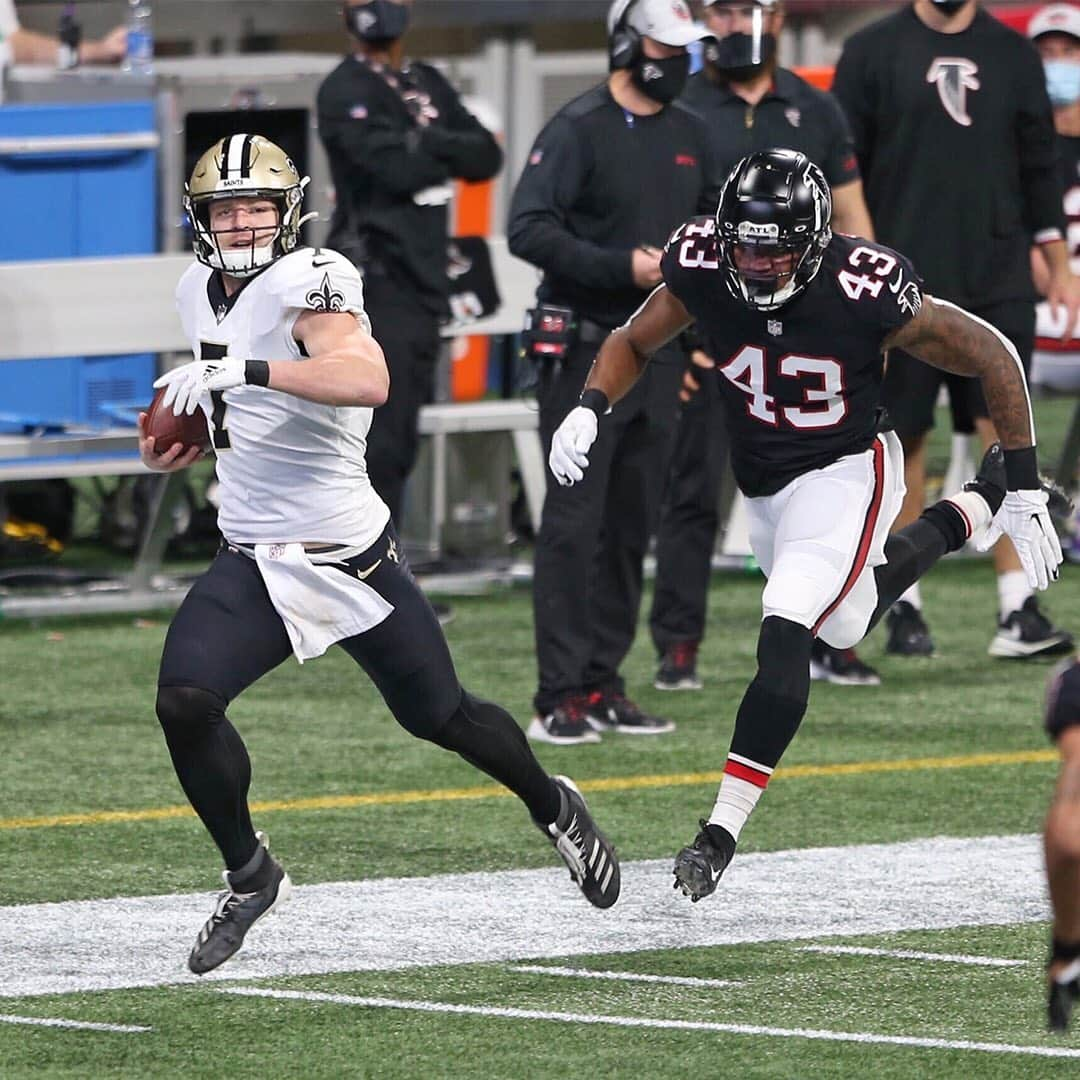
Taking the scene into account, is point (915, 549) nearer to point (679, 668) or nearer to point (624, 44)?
point (624, 44)

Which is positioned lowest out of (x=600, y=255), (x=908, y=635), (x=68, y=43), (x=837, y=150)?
(x=908, y=635)

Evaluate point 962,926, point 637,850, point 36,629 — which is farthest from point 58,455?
point 962,926

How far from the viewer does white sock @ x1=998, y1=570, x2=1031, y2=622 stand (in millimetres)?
8789

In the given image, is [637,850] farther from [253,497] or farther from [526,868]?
[253,497]

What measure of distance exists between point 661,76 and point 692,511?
1399 millimetres

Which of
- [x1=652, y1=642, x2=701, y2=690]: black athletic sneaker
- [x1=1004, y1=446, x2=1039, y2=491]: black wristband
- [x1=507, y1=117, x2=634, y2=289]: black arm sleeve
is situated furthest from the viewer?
[x1=652, y1=642, x2=701, y2=690]: black athletic sneaker

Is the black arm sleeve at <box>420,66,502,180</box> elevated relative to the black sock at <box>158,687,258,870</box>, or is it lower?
elevated

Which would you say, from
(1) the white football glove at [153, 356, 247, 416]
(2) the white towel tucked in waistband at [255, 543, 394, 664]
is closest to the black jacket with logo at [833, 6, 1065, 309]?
(2) the white towel tucked in waistband at [255, 543, 394, 664]

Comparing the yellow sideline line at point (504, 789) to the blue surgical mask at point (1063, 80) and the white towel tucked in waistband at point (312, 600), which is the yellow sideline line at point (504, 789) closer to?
the white towel tucked in waistband at point (312, 600)

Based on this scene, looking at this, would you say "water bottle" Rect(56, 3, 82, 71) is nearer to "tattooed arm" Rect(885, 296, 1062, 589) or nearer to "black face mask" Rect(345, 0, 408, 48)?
"black face mask" Rect(345, 0, 408, 48)

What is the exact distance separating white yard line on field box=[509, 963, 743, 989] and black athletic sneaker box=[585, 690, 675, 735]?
247 cm

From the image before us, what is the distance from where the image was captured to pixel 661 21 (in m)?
7.41

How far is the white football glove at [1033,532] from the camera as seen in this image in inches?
241

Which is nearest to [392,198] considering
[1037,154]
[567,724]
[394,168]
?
[394,168]
